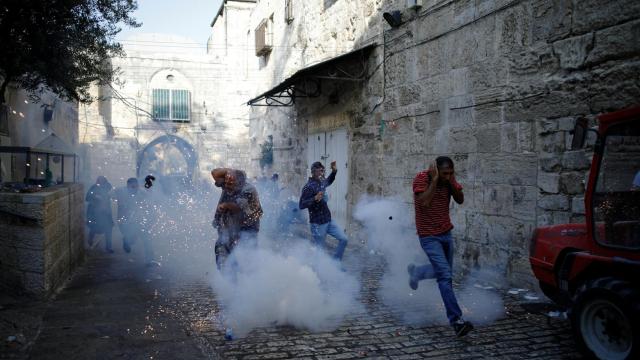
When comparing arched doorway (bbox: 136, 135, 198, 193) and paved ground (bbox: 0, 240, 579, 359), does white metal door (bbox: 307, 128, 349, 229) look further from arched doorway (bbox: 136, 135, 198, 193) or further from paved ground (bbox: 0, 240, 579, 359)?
arched doorway (bbox: 136, 135, 198, 193)

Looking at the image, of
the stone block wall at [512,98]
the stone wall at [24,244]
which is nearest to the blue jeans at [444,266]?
the stone block wall at [512,98]

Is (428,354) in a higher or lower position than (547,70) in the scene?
lower

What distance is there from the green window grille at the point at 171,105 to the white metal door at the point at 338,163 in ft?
56.2

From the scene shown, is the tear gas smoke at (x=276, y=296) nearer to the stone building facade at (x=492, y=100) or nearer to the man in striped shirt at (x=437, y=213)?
the man in striped shirt at (x=437, y=213)

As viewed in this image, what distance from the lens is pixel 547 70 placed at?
6145 millimetres

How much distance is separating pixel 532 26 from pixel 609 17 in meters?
1.10

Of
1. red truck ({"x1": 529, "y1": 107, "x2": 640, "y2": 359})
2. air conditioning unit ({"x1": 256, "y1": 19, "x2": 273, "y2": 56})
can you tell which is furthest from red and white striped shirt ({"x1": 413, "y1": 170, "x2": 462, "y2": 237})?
air conditioning unit ({"x1": 256, "y1": 19, "x2": 273, "y2": 56})

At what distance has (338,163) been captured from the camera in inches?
473

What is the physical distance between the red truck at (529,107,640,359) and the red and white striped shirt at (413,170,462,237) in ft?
4.04

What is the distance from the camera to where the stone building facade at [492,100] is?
564 cm

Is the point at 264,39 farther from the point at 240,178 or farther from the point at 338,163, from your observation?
the point at 240,178

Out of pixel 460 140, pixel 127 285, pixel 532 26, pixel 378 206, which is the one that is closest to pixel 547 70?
pixel 532 26

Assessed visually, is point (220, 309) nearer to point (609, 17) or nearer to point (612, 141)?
point (612, 141)

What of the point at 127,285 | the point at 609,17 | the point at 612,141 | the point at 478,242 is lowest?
the point at 127,285
